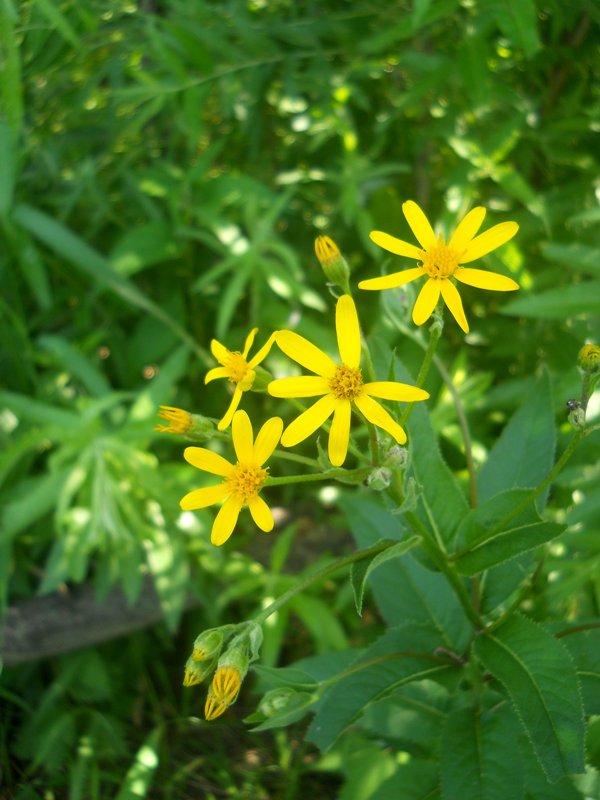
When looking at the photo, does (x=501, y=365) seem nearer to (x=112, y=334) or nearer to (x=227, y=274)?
(x=227, y=274)

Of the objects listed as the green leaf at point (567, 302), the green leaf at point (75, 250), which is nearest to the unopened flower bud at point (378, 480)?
the green leaf at point (567, 302)

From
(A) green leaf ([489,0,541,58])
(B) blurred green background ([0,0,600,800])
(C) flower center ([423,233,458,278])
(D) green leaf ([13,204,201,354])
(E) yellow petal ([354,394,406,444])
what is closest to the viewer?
(E) yellow petal ([354,394,406,444])

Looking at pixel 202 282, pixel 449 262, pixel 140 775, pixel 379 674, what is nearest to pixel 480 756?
pixel 379 674

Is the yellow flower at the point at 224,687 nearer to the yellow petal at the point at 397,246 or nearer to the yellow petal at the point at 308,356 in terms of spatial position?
the yellow petal at the point at 308,356

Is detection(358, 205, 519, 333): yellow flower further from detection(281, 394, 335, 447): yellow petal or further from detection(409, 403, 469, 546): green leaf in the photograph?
detection(409, 403, 469, 546): green leaf

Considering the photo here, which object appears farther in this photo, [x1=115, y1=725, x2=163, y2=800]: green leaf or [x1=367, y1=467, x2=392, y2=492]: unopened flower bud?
[x1=115, y1=725, x2=163, y2=800]: green leaf

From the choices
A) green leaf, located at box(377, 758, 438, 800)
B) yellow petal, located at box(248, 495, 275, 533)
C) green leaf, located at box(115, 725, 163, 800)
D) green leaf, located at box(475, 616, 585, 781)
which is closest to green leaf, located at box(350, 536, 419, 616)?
yellow petal, located at box(248, 495, 275, 533)

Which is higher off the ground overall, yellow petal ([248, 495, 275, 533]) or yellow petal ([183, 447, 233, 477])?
yellow petal ([183, 447, 233, 477])
